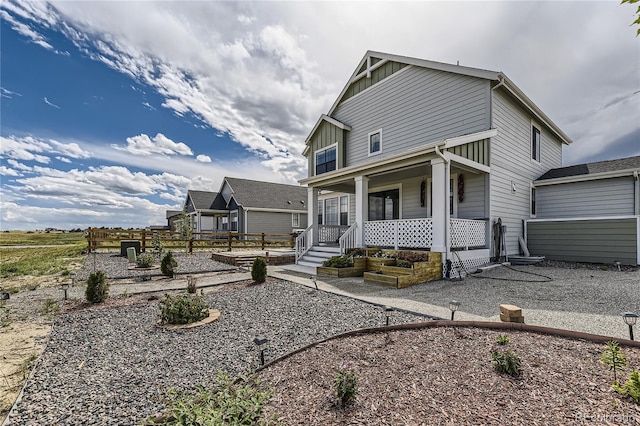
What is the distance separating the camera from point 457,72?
9.78 meters

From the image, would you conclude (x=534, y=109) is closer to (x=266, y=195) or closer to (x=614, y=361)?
(x=614, y=361)

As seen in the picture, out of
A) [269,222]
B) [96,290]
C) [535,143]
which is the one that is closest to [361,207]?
[96,290]

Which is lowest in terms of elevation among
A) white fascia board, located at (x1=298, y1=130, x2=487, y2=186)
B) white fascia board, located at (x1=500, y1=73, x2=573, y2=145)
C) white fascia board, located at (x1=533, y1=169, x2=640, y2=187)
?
white fascia board, located at (x1=533, y1=169, x2=640, y2=187)

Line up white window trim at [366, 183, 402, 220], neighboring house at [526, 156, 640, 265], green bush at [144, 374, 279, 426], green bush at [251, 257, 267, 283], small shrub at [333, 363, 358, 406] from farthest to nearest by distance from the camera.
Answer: white window trim at [366, 183, 402, 220]
neighboring house at [526, 156, 640, 265]
green bush at [251, 257, 267, 283]
small shrub at [333, 363, 358, 406]
green bush at [144, 374, 279, 426]

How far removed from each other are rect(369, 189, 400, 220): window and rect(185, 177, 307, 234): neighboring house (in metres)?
13.8

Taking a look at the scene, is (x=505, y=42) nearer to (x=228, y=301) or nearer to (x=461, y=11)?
(x=461, y=11)

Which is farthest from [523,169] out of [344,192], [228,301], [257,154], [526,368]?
[257,154]

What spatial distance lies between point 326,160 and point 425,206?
225 inches

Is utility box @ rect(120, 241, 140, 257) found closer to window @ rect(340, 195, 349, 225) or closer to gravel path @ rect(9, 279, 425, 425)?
gravel path @ rect(9, 279, 425, 425)

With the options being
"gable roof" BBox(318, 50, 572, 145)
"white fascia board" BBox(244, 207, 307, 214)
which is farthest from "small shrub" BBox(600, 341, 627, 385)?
"white fascia board" BBox(244, 207, 307, 214)

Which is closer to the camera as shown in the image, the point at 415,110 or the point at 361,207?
the point at 361,207

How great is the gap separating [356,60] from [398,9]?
5.09 meters

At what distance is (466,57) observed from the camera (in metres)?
11.4

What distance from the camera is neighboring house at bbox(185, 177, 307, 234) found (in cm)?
2458
